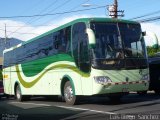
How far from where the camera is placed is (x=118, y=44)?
1673 cm

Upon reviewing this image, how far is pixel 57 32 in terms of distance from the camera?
65.4 feet

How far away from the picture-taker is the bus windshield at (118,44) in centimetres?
1641

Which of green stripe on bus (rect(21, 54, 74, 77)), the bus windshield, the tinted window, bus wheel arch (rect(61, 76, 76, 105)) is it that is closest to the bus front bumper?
the bus windshield

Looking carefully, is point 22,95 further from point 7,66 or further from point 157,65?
point 157,65

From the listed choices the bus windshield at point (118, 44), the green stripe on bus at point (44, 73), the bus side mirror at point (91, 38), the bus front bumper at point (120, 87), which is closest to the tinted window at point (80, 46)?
the green stripe on bus at point (44, 73)

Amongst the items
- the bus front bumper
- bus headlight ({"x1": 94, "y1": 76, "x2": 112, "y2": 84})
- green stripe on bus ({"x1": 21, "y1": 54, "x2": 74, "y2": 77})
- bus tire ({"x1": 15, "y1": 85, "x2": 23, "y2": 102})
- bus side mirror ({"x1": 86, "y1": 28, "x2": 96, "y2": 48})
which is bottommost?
bus tire ({"x1": 15, "y1": 85, "x2": 23, "y2": 102})

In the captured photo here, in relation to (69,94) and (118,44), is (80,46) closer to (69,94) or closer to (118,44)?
(118,44)

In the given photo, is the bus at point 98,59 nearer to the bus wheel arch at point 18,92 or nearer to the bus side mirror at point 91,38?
the bus side mirror at point 91,38

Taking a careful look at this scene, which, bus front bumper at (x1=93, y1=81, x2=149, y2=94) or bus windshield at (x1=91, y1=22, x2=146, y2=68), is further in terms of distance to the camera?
bus windshield at (x1=91, y1=22, x2=146, y2=68)

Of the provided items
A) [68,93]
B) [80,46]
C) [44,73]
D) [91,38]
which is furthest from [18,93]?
[91,38]

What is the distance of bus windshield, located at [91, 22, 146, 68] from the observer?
53.8ft

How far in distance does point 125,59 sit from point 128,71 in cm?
49

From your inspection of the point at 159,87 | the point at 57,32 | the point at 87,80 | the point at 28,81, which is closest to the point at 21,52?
the point at 28,81

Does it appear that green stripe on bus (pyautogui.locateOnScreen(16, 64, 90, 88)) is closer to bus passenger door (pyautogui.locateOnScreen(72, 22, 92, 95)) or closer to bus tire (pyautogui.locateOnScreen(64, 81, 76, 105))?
bus passenger door (pyautogui.locateOnScreen(72, 22, 92, 95))
